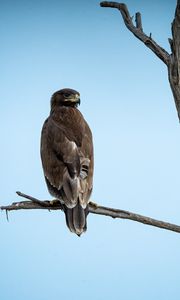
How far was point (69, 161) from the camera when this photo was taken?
7270 millimetres

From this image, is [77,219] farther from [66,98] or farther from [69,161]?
[66,98]

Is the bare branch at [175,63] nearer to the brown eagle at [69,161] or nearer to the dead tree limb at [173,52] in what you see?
the dead tree limb at [173,52]

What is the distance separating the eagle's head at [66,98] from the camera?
347 inches

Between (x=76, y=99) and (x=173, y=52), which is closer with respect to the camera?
(x=173, y=52)

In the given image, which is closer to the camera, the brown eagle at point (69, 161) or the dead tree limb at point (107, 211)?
the dead tree limb at point (107, 211)

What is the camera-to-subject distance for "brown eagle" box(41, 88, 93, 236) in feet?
22.7

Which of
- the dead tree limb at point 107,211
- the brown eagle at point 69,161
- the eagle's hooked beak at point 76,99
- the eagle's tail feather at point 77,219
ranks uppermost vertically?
the eagle's hooked beak at point 76,99

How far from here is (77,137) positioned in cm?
771

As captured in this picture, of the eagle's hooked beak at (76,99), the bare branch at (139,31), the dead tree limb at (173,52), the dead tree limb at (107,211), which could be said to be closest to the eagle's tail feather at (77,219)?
the dead tree limb at (107,211)

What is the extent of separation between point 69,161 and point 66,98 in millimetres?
1829

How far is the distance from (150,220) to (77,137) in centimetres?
199

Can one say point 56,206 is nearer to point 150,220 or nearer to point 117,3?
point 150,220

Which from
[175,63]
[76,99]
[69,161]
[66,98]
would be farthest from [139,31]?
[66,98]

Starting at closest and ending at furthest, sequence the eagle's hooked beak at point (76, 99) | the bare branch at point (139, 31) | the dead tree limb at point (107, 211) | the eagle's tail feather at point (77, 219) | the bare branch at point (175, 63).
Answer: the dead tree limb at point (107, 211), the bare branch at point (175, 63), the eagle's tail feather at point (77, 219), the bare branch at point (139, 31), the eagle's hooked beak at point (76, 99)
